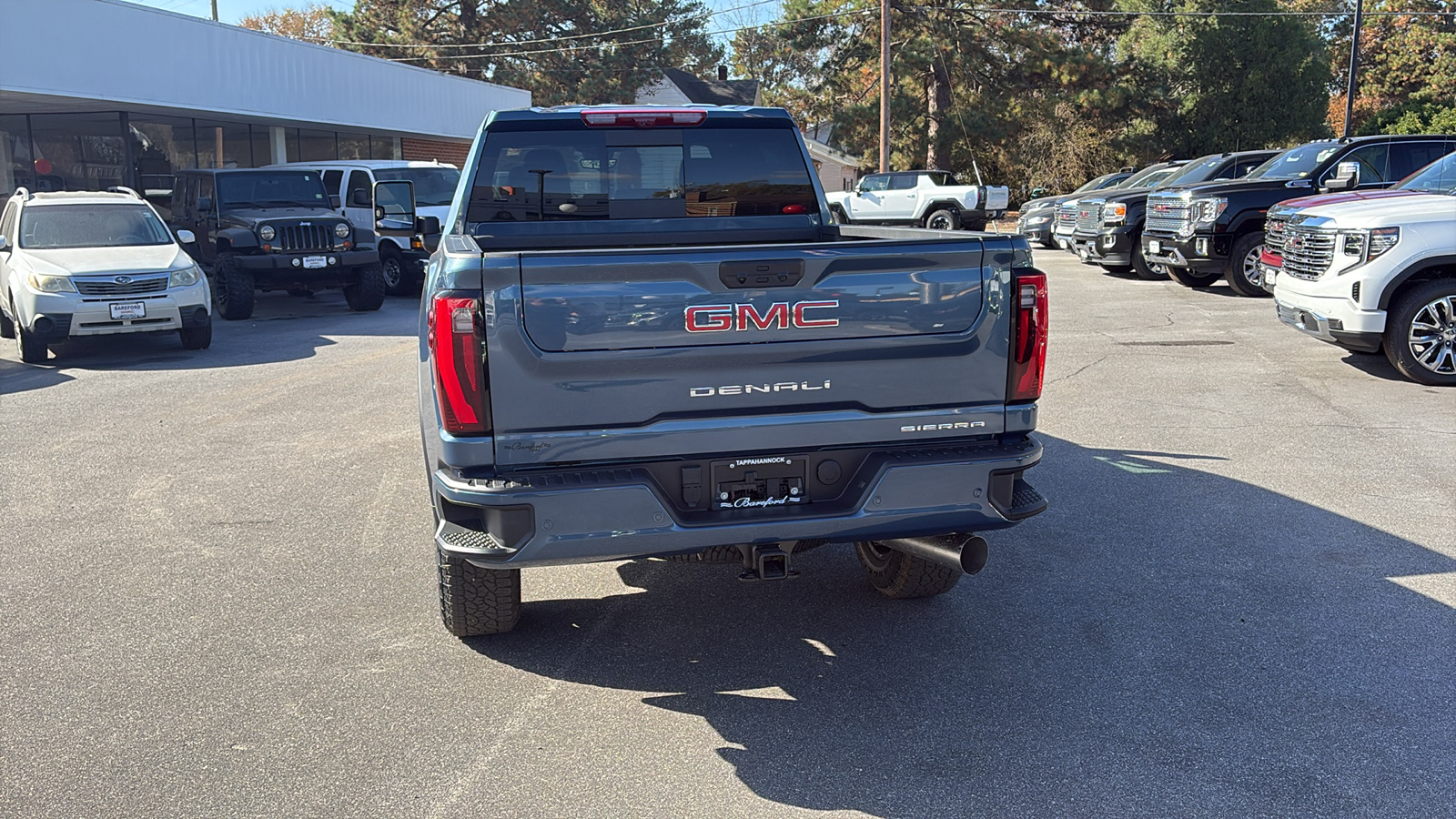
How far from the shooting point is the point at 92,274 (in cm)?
1250

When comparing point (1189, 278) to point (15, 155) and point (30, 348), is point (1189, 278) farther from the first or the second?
point (15, 155)

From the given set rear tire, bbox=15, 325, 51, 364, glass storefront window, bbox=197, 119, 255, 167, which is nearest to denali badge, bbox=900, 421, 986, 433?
rear tire, bbox=15, 325, 51, 364

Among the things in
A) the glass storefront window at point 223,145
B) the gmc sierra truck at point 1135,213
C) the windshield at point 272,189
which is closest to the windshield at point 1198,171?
the gmc sierra truck at point 1135,213

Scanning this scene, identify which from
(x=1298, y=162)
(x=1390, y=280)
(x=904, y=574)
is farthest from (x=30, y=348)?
(x=1298, y=162)

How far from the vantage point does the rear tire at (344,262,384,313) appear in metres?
17.4

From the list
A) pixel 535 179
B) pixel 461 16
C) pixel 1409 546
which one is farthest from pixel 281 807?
pixel 461 16

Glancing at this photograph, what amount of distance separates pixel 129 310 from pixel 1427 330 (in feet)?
40.8

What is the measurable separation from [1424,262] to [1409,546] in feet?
15.3

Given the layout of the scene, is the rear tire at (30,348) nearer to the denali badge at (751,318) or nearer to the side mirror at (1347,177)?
the denali badge at (751,318)

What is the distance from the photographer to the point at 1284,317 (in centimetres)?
1060

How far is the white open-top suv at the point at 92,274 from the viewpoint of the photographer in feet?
40.5

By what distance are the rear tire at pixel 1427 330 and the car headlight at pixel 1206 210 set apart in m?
6.14

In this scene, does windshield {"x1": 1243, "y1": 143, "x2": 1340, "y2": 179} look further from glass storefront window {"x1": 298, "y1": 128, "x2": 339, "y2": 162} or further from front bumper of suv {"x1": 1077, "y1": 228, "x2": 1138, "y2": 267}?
glass storefront window {"x1": 298, "y1": 128, "x2": 339, "y2": 162}

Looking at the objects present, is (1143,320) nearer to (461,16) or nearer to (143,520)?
(143,520)
